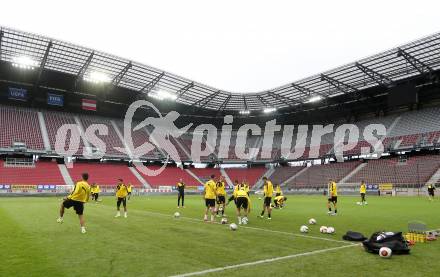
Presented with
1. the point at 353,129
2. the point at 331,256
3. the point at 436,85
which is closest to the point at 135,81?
the point at 353,129

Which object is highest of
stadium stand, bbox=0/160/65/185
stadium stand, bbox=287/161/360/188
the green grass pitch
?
stadium stand, bbox=287/161/360/188

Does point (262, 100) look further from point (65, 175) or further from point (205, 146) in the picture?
point (65, 175)

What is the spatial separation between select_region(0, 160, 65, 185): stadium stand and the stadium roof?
14.5m

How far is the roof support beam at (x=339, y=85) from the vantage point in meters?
53.6

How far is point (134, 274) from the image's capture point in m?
7.26

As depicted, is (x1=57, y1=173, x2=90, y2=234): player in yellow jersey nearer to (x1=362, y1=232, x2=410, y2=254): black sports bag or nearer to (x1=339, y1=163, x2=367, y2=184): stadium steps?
(x1=362, y1=232, x2=410, y2=254): black sports bag

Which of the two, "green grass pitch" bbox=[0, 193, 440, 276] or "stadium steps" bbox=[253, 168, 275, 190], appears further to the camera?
"stadium steps" bbox=[253, 168, 275, 190]

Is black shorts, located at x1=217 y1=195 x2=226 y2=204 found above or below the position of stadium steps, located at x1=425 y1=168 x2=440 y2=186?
below

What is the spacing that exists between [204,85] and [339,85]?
21005 mm

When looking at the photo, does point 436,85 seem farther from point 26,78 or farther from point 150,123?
point 26,78

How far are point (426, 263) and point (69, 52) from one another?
1866 inches

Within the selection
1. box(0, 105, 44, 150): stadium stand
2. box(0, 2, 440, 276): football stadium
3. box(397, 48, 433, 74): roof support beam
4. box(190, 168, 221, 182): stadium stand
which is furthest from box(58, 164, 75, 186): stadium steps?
box(397, 48, 433, 74): roof support beam

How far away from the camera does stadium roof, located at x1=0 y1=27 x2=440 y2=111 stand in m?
44.1

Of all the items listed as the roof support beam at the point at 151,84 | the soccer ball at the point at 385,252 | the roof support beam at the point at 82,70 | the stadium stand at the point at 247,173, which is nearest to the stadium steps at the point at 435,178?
the stadium stand at the point at 247,173
